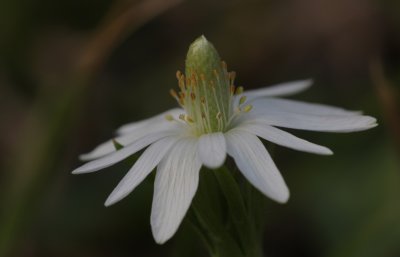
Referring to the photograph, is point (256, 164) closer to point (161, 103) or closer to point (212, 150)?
point (212, 150)

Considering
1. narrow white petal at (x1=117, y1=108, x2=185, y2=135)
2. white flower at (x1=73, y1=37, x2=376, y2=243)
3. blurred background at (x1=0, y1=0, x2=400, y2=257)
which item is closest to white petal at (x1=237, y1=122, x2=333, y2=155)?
white flower at (x1=73, y1=37, x2=376, y2=243)

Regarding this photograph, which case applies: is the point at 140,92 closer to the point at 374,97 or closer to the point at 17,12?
the point at 17,12

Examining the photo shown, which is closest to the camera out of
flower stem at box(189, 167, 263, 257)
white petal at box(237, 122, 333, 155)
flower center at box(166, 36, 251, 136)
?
white petal at box(237, 122, 333, 155)

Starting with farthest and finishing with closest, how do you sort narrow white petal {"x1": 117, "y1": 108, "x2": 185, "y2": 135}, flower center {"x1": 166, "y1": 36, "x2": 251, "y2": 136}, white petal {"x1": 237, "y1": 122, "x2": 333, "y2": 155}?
narrow white petal {"x1": 117, "y1": 108, "x2": 185, "y2": 135}
flower center {"x1": 166, "y1": 36, "x2": 251, "y2": 136}
white petal {"x1": 237, "y1": 122, "x2": 333, "y2": 155}

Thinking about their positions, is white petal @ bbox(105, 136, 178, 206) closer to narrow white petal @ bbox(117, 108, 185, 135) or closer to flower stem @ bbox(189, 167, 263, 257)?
flower stem @ bbox(189, 167, 263, 257)

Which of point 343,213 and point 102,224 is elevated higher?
point 102,224

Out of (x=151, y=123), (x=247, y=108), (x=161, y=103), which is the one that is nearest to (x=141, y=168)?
(x=247, y=108)

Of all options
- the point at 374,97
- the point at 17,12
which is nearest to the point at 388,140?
the point at 374,97

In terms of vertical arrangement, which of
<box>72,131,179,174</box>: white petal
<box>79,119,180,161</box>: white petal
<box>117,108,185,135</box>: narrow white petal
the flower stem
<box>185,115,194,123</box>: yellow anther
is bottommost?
the flower stem
